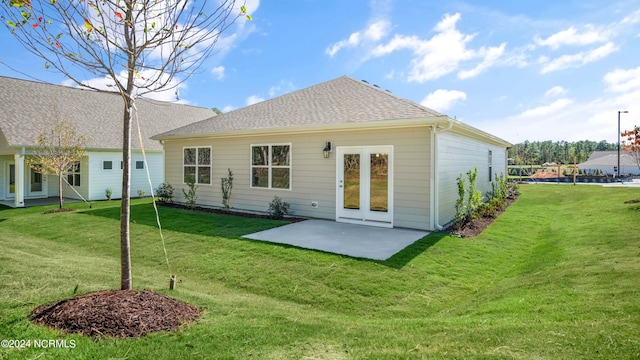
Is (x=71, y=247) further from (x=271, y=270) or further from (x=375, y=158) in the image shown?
(x=375, y=158)

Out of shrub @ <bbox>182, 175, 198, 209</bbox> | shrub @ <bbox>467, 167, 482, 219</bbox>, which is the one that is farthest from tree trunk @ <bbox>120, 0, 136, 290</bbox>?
shrub @ <bbox>182, 175, 198, 209</bbox>

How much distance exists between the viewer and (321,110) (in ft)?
35.7

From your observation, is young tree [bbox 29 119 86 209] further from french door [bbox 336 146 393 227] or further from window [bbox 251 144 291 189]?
french door [bbox 336 146 393 227]

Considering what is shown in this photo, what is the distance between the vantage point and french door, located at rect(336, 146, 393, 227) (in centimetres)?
891

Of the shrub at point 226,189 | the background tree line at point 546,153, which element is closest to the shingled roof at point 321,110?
the shrub at point 226,189

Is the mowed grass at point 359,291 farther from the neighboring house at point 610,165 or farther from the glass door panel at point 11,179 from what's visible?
the neighboring house at point 610,165

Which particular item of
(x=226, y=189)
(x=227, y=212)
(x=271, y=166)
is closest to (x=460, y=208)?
(x=271, y=166)

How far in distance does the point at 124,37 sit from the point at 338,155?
6627mm

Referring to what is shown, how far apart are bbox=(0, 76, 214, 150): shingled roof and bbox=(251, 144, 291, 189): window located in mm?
5965

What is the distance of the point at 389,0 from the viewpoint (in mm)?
10078

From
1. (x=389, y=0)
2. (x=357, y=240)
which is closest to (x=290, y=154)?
(x=357, y=240)

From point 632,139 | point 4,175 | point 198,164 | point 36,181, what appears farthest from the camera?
point 36,181

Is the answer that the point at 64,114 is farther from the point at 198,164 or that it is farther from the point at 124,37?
the point at 124,37

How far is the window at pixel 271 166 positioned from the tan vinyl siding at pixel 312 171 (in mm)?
193
